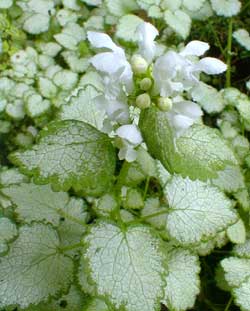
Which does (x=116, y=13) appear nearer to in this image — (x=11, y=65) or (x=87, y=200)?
(x=11, y=65)

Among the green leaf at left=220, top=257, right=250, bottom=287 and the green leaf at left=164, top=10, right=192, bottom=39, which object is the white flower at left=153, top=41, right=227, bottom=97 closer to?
the green leaf at left=220, top=257, right=250, bottom=287

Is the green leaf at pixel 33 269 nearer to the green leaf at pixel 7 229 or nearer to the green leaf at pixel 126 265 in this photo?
the green leaf at pixel 7 229

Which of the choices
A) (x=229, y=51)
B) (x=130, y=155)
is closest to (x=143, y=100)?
(x=130, y=155)

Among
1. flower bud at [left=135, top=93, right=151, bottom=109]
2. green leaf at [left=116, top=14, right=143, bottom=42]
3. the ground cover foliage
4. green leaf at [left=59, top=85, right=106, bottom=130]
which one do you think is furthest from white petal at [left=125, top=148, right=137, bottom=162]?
green leaf at [left=116, top=14, right=143, bottom=42]

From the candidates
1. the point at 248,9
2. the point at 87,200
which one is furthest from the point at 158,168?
the point at 248,9

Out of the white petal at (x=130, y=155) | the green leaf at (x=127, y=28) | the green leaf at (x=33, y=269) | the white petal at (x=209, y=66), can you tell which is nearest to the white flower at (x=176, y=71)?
the white petal at (x=209, y=66)

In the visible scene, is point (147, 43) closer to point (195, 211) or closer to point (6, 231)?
point (195, 211)
